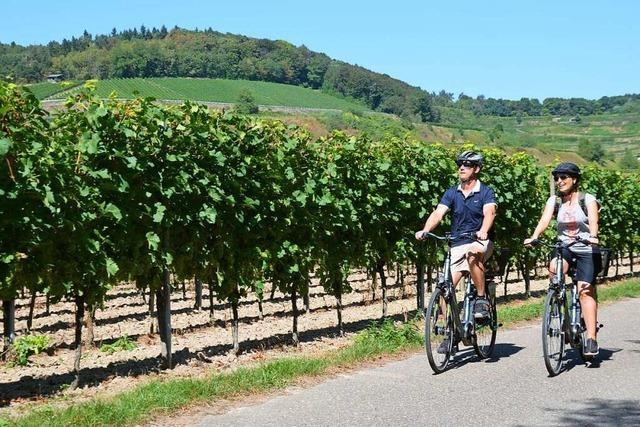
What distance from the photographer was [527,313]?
13.2 metres

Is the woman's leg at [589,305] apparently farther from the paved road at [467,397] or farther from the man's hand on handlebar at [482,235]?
the man's hand on handlebar at [482,235]

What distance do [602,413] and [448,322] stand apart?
204cm

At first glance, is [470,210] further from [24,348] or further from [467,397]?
[24,348]

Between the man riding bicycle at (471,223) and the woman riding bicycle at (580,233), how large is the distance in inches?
19.6

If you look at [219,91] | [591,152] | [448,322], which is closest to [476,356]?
[448,322]

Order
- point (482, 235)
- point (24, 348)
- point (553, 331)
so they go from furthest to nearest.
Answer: point (24, 348) < point (482, 235) < point (553, 331)

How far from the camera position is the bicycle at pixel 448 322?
299 inches

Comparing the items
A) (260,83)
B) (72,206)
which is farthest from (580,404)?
(260,83)

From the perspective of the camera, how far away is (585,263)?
817cm

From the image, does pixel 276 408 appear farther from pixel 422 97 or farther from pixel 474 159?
pixel 422 97

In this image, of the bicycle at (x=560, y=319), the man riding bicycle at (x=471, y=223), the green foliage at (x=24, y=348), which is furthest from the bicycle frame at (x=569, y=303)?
the green foliage at (x=24, y=348)

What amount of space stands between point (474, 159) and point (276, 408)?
3.50 m

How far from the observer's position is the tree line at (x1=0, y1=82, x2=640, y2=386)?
25.3ft

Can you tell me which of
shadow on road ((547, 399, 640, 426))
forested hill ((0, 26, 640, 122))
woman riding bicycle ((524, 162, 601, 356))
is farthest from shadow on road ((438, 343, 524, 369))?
forested hill ((0, 26, 640, 122))
